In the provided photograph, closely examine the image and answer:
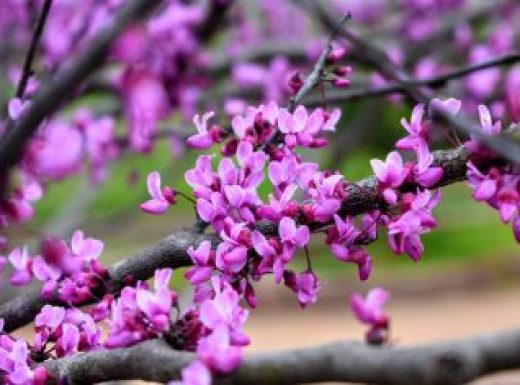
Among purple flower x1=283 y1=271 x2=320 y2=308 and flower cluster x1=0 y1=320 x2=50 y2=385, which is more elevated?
purple flower x1=283 y1=271 x2=320 y2=308

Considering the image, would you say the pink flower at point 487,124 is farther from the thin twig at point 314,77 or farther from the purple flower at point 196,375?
the purple flower at point 196,375

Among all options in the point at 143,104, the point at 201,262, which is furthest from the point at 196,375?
the point at 143,104

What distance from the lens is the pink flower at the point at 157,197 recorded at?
1.42 m

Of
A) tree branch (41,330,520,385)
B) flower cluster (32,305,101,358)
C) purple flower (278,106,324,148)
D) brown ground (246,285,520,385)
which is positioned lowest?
tree branch (41,330,520,385)

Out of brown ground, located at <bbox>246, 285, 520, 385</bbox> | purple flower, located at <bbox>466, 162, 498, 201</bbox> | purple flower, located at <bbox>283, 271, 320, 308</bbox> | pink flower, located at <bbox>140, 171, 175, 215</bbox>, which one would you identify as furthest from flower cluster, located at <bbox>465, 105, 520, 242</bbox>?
brown ground, located at <bbox>246, 285, 520, 385</bbox>

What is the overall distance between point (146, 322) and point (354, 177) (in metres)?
7.32

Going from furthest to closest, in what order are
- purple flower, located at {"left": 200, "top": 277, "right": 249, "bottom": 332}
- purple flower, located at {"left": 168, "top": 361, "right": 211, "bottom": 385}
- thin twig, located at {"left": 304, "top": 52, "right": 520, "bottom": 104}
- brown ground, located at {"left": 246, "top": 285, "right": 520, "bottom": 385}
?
brown ground, located at {"left": 246, "top": 285, "right": 520, "bottom": 385}, thin twig, located at {"left": 304, "top": 52, "right": 520, "bottom": 104}, purple flower, located at {"left": 200, "top": 277, "right": 249, "bottom": 332}, purple flower, located at {"left": 168, "top": 361, "right": 211, "bottom": 385}

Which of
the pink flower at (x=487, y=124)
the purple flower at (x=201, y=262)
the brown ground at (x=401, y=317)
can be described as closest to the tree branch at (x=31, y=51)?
the purple flower at (x=201, y=262)

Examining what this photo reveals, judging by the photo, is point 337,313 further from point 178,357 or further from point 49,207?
point 178,357

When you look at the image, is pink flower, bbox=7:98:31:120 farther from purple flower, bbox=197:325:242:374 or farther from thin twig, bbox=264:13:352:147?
purple flower, bbox=197:325:242:374

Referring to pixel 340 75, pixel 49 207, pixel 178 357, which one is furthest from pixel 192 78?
pixel 49 207

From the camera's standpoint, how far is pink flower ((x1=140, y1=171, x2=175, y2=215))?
142cm

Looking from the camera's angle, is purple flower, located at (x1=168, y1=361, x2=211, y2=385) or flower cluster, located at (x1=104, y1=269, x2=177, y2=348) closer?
purple flower, located at (x1=168, y1=361, x2=211, y2=385)

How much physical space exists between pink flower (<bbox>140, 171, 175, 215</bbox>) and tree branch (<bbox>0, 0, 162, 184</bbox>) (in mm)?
491
